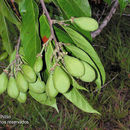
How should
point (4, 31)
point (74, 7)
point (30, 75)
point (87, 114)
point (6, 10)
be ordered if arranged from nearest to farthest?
point (30, 75) → point (74, 7) → point (6, 10) → point (4, 31) → point (87, 114)

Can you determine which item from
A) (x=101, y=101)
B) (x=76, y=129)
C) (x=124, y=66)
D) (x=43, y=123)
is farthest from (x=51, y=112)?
(x=124, y=66)

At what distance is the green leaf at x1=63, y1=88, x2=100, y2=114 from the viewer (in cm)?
80

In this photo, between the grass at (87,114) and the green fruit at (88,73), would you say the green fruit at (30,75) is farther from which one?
the grass at (87,114)

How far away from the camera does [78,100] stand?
2.67 ft

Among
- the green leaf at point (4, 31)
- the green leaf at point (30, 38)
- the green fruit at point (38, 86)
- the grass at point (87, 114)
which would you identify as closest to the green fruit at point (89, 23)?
the green leaf at point (30, 38)

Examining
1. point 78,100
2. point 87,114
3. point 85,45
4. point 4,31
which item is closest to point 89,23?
point 85,45

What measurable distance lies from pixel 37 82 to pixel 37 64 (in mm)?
100

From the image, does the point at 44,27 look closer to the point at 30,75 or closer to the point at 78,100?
the point at 30,75

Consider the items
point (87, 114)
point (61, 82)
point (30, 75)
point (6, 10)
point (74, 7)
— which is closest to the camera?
point (61, 82)

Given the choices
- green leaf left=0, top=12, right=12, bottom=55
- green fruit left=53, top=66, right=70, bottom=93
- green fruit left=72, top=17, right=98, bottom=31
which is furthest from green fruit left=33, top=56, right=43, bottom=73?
green leaf left=0, top=12, right=12, bottom=55

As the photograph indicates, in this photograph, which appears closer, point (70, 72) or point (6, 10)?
point (70, 72)

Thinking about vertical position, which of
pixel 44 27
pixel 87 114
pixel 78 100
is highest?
pixel 44 27

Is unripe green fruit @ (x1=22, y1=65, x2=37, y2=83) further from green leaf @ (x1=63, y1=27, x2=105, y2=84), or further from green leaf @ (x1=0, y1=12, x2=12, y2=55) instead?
green leaf @ (x1=0, y1=12, x2=12, y2=55)

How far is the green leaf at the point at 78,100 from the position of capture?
803mm
